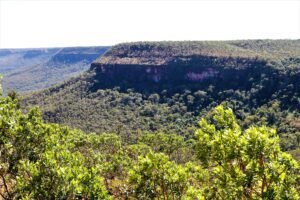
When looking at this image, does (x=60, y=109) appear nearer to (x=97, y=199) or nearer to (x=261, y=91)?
(x=261, y=91)

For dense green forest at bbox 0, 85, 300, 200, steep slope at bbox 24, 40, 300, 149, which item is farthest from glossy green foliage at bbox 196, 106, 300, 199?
steep slope at bbox 24, 40, 300, 149

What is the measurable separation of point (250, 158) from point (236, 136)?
115 cm

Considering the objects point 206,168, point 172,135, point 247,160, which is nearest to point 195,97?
point 172,135

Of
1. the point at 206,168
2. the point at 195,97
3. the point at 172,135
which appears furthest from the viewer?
the point at 195,97

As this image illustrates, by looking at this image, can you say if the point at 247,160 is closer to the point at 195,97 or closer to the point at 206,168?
the point at 206,168

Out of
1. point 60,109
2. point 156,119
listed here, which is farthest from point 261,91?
point 60,109

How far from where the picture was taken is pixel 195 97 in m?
174

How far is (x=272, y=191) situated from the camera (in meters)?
16.4

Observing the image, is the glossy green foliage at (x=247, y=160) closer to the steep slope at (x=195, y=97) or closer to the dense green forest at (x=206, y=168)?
the dense green forest at (x=206, y=168)

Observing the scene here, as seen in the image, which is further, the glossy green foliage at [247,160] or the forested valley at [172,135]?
the forested valley at [172,135]

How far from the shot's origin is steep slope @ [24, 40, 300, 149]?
465 ft

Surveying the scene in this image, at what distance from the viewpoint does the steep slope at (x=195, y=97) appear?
142 m

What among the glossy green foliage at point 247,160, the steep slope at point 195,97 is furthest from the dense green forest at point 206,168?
the steep slope at point 195,97

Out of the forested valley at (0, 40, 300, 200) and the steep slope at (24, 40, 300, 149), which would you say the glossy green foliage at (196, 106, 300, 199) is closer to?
the forested valley at (0, 40, 300, 200)
